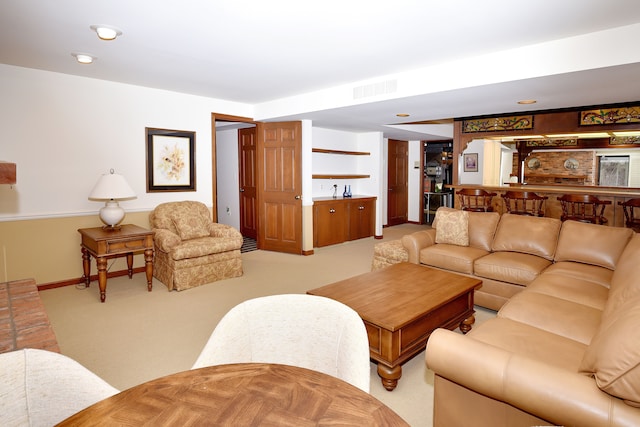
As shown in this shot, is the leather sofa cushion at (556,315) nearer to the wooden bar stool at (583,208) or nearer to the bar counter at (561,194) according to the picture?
the wooden bar stool at (583,208)

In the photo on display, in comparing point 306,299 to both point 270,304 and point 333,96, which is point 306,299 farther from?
point 333,96

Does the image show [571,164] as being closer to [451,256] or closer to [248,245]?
[451,256]

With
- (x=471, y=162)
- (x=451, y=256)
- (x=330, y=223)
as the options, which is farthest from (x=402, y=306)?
(x=471, y=162)

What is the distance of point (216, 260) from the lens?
4.60 m

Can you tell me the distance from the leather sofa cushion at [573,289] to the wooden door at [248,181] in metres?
4.85

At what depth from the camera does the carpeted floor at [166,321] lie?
8.18 feet

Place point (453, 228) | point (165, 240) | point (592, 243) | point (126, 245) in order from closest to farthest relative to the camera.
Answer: point (592, 243) → point (126, 245) → point (165, 240) → point (453, 228)

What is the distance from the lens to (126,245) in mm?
4027

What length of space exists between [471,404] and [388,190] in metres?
7.44

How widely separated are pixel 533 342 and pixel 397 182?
7.35m

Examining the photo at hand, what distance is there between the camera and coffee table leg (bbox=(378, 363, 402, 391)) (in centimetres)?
235

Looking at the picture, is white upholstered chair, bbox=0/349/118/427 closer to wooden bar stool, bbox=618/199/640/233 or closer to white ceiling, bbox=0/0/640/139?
white ceiling, bbox=0/0/640/139

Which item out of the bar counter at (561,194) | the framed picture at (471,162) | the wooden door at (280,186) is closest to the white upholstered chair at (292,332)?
the wooden door at (280,186)

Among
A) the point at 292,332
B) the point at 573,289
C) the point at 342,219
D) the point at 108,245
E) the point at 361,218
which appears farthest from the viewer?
the point at 361,218
